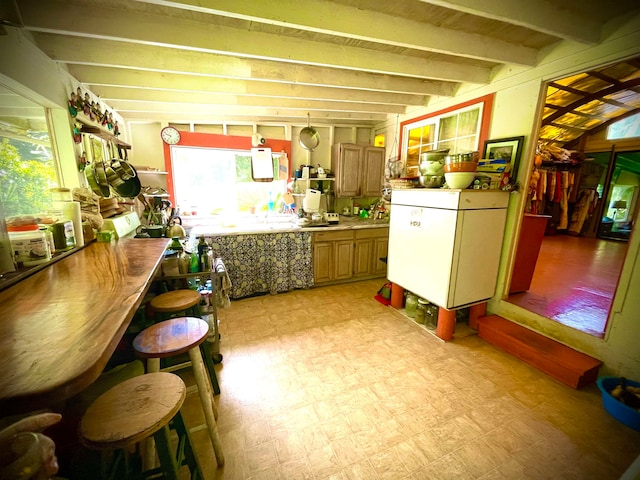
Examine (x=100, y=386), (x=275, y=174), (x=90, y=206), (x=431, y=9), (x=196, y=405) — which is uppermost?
(x=431, y=9)

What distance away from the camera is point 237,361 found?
2.12m

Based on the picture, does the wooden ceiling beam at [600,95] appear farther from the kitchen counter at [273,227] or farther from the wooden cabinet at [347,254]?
the wooden cabinet at [347,254]

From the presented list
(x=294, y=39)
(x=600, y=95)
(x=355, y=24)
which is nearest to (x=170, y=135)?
(x=294, y=39)

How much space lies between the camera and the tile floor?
1.35m

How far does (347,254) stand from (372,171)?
146cm

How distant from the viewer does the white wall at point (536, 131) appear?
1762mm

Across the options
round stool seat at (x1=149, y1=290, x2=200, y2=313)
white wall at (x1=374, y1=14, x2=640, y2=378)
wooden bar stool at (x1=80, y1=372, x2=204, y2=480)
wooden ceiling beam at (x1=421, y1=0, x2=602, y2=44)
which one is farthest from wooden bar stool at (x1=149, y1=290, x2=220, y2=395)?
white wall at (x1=374, y1=14, x2=640, y2=378)

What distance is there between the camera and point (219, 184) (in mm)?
3830

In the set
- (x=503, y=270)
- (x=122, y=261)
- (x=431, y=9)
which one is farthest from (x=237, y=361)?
(x=431, y=9)

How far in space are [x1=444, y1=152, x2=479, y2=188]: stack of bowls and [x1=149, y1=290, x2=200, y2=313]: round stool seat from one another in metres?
2.28

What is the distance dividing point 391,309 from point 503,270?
1.23m

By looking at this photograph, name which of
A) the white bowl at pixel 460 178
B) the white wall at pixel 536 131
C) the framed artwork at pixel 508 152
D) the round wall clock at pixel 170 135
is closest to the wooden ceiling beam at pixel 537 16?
the white wall at pixel 536 131

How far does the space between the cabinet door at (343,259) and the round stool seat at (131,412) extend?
275 cm

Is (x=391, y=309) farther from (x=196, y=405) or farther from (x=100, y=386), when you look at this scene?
(x=100, y=386)
